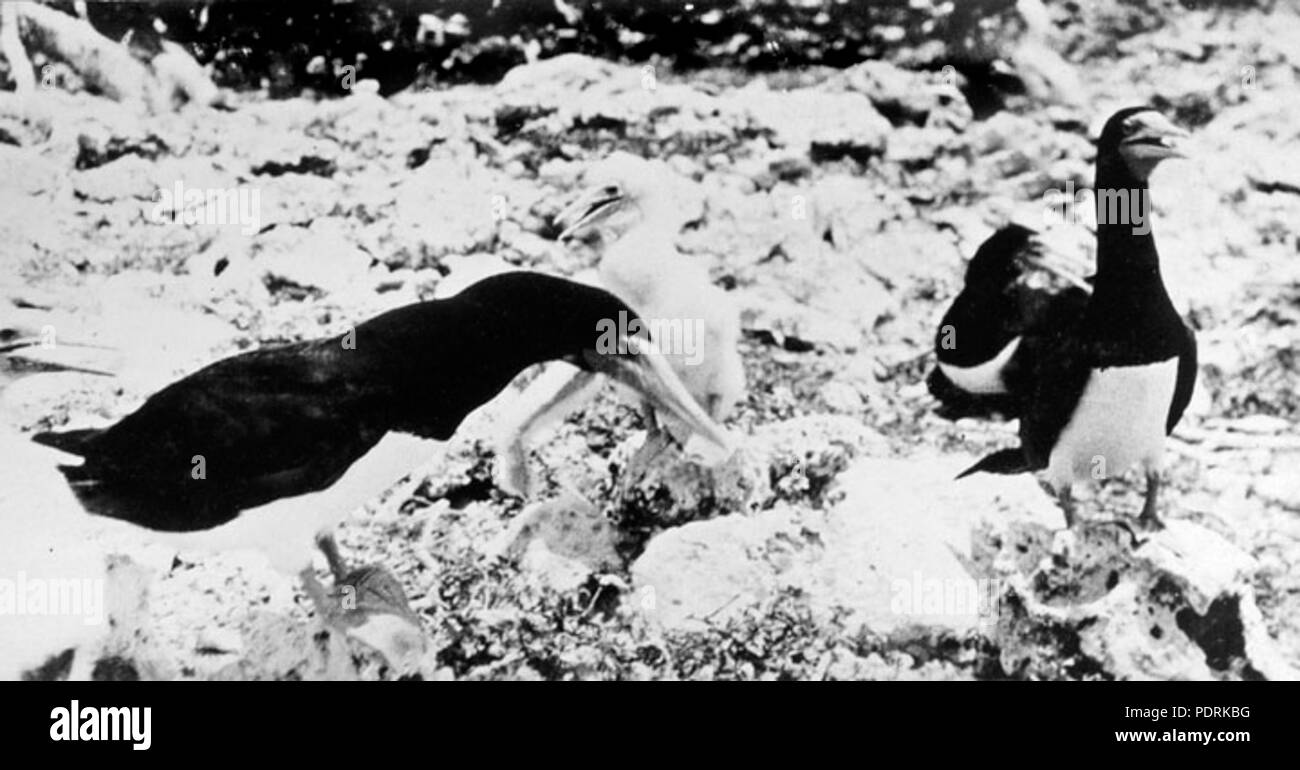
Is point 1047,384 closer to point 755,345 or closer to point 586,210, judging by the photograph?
point 755,345

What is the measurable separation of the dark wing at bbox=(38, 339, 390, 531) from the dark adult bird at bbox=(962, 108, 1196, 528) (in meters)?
1.27

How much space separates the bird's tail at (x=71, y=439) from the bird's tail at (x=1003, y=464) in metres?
1.71

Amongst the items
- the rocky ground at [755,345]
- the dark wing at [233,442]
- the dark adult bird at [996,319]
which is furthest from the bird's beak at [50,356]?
the dark adult bird at [996,319]

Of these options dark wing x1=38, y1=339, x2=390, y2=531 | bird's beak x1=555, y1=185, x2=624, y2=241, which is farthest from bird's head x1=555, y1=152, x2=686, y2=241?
dark wing x1=38, y1=339, x2=390, y2=531

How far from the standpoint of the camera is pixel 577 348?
2541mm

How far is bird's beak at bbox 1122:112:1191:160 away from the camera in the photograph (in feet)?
8.45

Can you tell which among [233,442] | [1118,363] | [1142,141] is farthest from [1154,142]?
[233,442]

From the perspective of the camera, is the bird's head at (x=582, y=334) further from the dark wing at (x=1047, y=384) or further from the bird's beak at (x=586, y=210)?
the dark wing at (x=1047, y=384)

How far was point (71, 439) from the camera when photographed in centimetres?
249

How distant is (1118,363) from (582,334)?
1.06m

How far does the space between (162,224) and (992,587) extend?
181cm

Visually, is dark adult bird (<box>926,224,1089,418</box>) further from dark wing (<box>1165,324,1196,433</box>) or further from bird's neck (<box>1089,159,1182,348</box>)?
dark wing (<box>1165,324,1196,433</box>)

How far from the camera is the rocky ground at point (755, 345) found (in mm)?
2500
